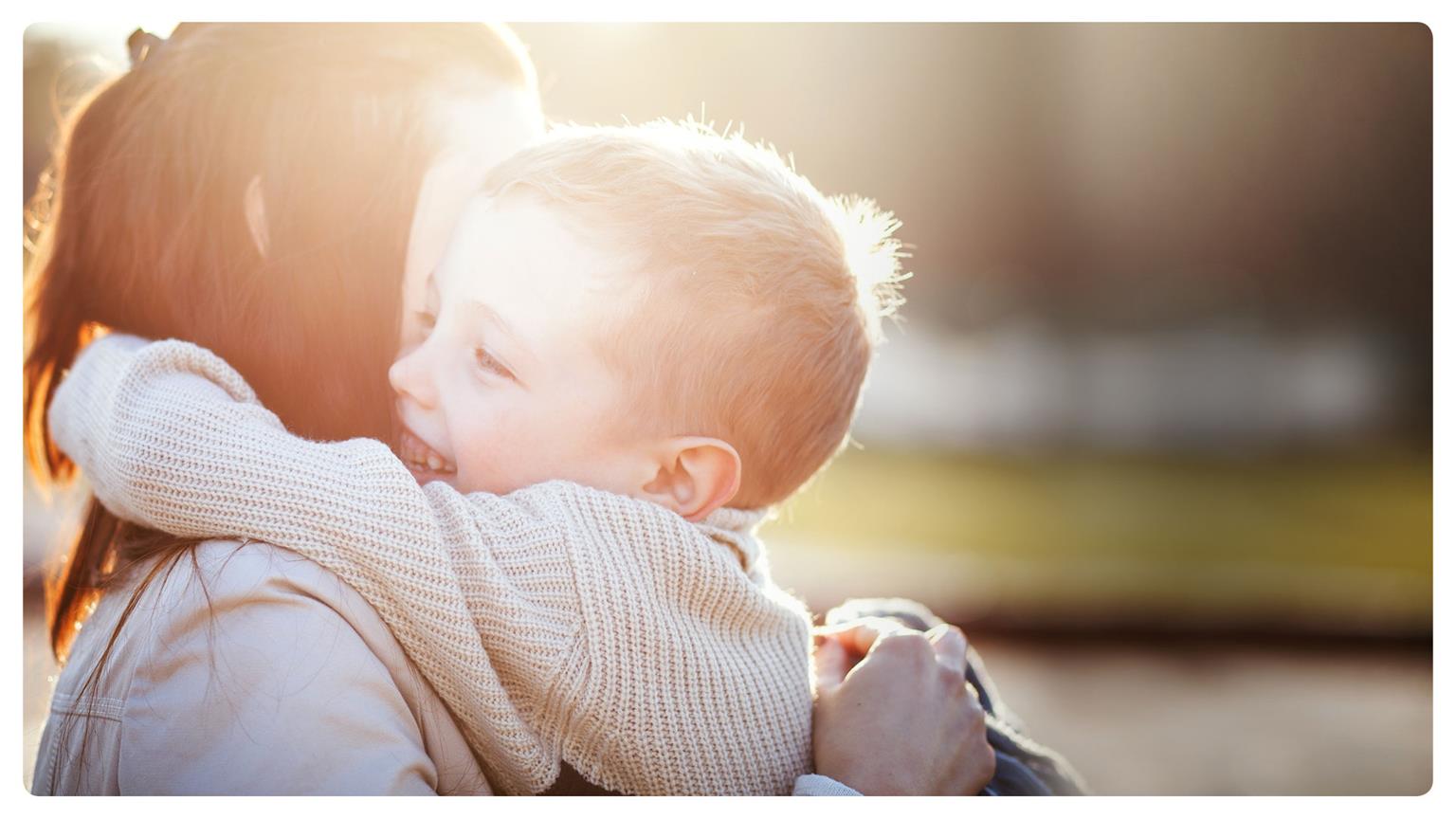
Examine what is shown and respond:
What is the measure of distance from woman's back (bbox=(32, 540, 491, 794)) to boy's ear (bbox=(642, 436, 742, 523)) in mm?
298

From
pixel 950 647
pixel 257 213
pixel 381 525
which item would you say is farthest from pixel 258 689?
pixel 950 647

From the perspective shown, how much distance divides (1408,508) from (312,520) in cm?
140

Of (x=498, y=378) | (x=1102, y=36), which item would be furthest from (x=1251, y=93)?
A: (x=498, y=378)

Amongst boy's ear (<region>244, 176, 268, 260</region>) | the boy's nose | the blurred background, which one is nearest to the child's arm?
the boy's nose

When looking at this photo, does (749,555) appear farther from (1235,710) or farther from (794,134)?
(1235,710)

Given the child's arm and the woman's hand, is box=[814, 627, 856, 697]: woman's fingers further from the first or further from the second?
the child's arm

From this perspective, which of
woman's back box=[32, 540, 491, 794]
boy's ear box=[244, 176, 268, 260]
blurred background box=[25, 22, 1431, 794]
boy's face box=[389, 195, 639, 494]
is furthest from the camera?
blurred background box=[25, 22, 1431, 794]

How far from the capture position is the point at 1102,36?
1441 millimetres

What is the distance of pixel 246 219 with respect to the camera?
3.99ft

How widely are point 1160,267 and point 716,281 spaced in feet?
3.06

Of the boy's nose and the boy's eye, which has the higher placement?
the boy's eye

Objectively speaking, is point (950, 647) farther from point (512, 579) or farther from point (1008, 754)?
point (512, 579)

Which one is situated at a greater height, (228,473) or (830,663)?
(228,473)

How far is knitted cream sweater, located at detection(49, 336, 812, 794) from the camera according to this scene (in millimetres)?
944
